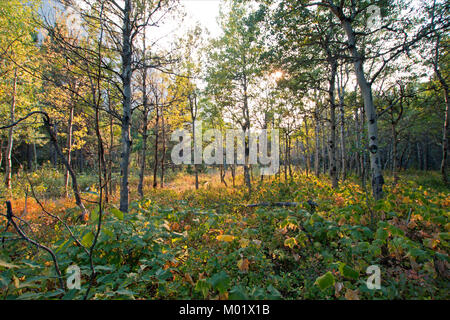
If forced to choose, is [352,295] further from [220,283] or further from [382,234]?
[220,283]

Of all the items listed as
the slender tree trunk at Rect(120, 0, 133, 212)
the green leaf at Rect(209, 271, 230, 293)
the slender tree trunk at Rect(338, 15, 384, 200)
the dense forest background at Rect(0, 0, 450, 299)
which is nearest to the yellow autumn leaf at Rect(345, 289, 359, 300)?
the dense forest background at Rect(0, 0, 450, 299)

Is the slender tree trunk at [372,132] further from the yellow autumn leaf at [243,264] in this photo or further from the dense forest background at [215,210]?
the yellow autumn leaf at [243,264]

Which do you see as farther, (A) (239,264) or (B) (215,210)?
(B) (215,210)

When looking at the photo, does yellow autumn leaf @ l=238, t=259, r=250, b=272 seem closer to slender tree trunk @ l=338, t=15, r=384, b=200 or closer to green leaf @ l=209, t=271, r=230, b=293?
green leaf @ l=209, t=271, r=230, b=293

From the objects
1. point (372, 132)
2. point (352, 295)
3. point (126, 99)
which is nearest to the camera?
point (352, 295)

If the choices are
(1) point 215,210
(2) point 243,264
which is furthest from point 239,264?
(1) point 215,210

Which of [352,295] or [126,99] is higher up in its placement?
[126,99]

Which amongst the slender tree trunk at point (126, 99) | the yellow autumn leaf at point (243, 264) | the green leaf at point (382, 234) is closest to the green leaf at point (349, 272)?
the green leaf at point (382, 234)

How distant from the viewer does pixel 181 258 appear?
3494 mm
